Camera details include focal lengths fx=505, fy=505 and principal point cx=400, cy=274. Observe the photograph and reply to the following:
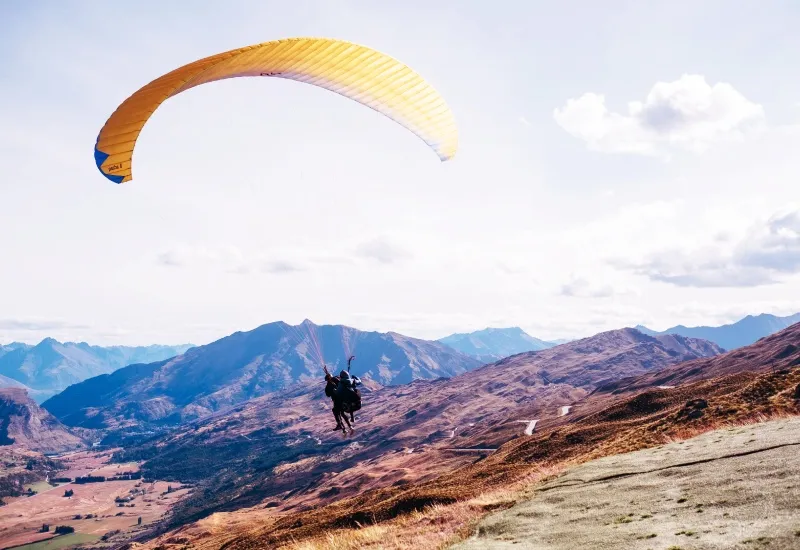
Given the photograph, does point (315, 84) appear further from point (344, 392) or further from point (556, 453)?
point (556, 453)

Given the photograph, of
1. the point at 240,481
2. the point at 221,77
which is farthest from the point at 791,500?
the point at 240,481

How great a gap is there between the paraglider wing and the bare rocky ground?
511 inches

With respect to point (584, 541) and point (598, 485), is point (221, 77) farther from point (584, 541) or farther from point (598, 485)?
point (598, 485)

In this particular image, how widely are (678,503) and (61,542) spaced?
213 meters

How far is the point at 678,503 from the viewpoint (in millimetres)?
12547

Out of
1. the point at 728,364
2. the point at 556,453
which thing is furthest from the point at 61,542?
the point at 728,364

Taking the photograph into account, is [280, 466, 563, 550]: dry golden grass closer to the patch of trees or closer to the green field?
the patch of trees

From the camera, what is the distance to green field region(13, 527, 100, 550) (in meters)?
163

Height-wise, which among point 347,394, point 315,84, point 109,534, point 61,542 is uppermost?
point 315,84

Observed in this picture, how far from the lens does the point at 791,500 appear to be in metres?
10.4

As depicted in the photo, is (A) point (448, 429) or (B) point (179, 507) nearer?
(A) point (448, 429)

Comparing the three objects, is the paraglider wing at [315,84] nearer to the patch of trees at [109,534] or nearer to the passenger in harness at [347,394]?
the passenger in harness at [347,394]

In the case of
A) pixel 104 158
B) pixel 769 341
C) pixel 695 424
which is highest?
pixel 104 158

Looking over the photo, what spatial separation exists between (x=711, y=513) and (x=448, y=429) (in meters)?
159
